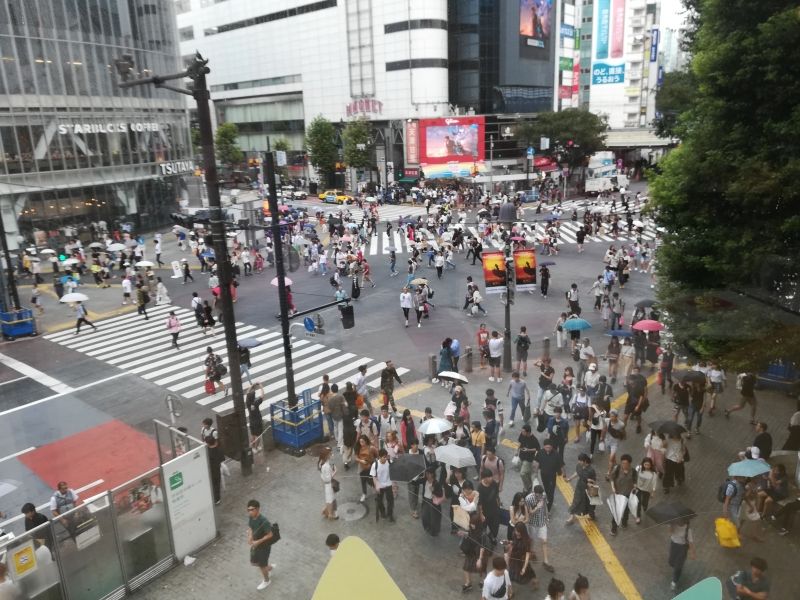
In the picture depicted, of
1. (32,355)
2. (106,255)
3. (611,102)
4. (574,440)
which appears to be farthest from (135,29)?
(611,102)

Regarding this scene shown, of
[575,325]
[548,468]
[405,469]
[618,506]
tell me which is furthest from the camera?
[575,325]

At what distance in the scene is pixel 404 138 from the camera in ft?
227

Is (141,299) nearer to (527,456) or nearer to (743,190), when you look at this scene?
(527,456)

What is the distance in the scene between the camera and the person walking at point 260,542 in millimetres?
9155

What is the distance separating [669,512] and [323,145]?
68.6m

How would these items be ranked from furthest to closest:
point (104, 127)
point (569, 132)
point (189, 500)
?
point (569, 132) < point (104, 127) < point (189, 500)

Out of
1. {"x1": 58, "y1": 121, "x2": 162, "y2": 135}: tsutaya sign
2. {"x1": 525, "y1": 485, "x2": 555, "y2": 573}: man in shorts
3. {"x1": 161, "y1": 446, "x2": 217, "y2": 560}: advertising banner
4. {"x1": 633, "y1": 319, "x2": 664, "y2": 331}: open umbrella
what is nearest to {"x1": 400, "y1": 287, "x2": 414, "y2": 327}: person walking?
{"x1": 633, "y1": 319, "x2": 664, "y2": 331}: open umbrella

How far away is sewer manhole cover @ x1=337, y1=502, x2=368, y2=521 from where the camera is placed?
1069 cm

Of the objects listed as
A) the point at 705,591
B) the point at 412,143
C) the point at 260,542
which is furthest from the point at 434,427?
the point at 412,143

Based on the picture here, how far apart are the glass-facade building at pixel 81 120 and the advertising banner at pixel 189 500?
34127 mm

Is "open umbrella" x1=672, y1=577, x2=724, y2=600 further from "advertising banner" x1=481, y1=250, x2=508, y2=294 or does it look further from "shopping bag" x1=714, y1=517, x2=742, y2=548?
"advertising banner" x1=481, y1=250, x2=508, y2=294

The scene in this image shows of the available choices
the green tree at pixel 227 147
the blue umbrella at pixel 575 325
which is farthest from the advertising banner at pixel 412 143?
the blue umbrella at pixel 575 325

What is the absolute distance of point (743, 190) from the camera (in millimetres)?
9883

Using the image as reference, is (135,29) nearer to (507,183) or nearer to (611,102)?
(507,183)
